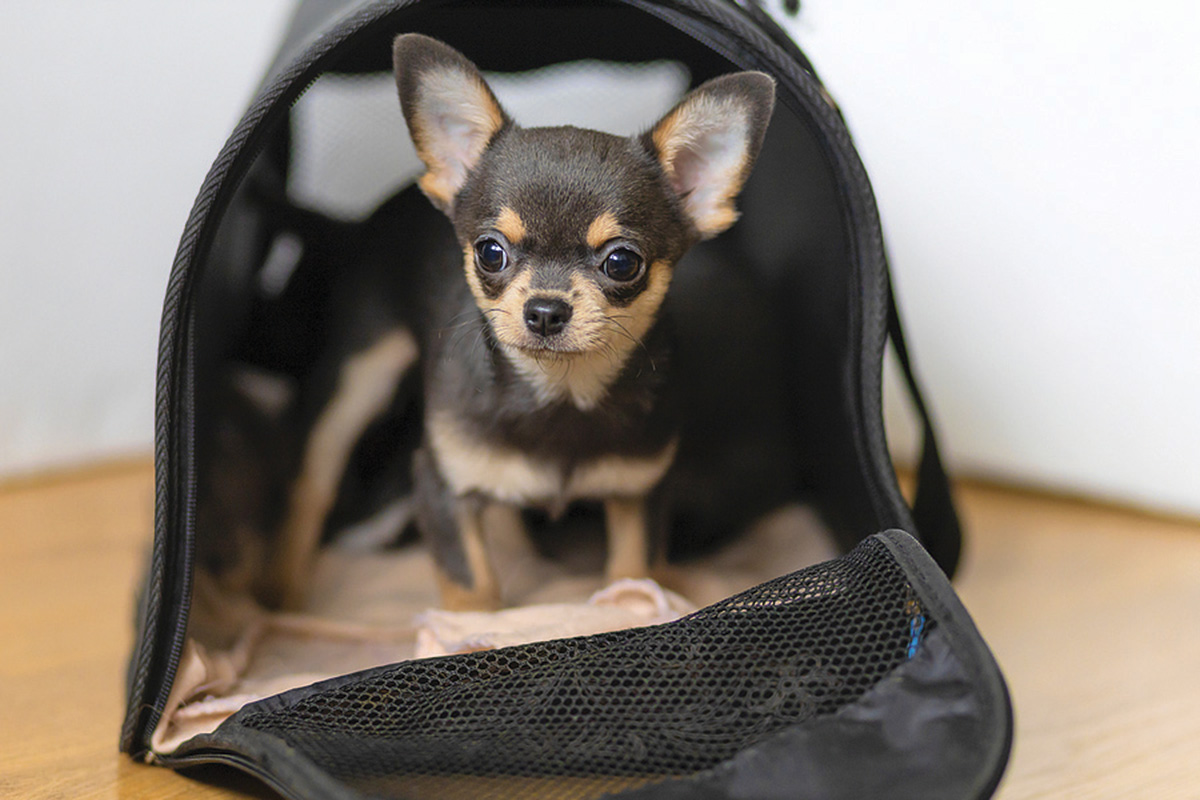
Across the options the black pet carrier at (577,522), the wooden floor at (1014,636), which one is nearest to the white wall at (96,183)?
the wooden floor at (1014,636)

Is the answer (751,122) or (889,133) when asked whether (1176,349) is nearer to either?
(889,133)

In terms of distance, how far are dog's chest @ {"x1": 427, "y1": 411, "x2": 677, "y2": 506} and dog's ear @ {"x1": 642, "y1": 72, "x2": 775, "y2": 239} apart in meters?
0.39

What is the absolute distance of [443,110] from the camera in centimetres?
151

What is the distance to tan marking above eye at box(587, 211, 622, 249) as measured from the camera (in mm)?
1410

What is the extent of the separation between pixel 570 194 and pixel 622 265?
0.40 ft

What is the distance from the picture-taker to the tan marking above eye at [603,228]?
1410 mm

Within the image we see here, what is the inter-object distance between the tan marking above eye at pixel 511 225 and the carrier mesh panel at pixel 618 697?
551 millimetres

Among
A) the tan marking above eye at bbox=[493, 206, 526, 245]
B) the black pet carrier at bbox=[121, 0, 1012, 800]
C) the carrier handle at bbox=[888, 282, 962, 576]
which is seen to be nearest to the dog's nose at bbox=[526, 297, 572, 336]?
the tan marking above eye at bbox=[493, 206, 526, 245]

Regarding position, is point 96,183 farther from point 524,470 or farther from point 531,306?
point 531,306

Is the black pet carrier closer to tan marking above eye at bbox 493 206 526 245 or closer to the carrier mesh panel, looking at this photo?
the carrier mesh panel

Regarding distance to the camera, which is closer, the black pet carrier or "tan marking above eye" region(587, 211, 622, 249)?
the black pet carrier

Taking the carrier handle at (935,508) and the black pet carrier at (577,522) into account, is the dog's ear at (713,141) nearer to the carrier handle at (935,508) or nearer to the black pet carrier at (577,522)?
the black pet carrier at (577,522)

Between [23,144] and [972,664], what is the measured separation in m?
2.46

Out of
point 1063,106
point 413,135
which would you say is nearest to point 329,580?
point 413,135
